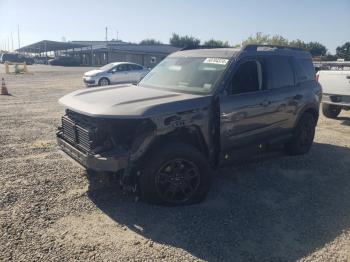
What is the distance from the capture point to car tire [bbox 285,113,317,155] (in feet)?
22.6

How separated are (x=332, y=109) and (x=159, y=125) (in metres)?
8.39

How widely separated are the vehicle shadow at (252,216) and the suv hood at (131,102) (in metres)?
1.24

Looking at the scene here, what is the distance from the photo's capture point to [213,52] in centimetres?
577

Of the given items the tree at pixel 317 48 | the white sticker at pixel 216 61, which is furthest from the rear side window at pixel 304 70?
the tree at pixel 317 48

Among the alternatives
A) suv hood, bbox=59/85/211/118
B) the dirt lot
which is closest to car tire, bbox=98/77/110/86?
the dirt lot

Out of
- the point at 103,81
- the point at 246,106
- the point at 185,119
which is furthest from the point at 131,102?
the point at 103,81

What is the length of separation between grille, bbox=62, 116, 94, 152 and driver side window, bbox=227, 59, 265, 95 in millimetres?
2032

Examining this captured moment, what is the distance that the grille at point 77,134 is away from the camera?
447 cm

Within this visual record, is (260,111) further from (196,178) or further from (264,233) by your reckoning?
(264,233)

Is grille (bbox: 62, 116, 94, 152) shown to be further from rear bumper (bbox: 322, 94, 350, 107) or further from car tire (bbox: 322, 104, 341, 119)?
car tire (bbox: 322, 104, 341, 119)

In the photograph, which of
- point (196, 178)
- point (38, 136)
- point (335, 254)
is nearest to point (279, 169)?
point (196, 178)

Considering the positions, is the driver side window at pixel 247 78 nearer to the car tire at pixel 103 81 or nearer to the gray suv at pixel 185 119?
the gray suv at pixel 185 119

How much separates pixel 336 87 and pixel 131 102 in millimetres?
7525

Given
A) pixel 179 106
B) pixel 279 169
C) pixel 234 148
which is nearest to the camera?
pixel 179 106
